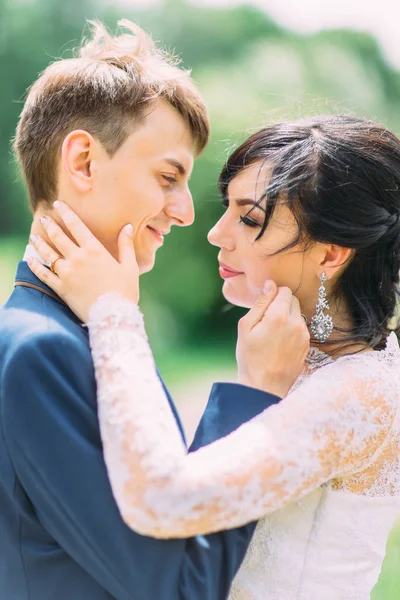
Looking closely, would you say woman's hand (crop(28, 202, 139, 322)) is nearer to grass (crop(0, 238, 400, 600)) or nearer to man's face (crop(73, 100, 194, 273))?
man's face (crop(73, 100, 194, 273))

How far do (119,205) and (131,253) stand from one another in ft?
0.48

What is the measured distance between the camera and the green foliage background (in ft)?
25.5

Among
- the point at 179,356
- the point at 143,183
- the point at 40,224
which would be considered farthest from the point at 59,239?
the point at 179,356

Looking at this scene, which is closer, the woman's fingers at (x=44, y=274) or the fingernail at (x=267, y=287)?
the woman's fingers at (x=44, y=274)

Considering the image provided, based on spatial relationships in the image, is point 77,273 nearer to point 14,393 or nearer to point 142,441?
point 14,393

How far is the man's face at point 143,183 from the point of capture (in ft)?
6.77

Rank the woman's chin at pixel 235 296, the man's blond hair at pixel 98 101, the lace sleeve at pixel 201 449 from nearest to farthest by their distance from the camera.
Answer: the lace sleeve at pixel 201 449 < the man's blond hair at pixel 98 101 < the woman's chin at pixel 235 296

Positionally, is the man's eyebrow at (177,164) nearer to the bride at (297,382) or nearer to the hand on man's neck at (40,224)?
the bride at (297,382)

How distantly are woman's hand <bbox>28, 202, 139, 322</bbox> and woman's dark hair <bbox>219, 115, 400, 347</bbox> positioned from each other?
1.63 feet

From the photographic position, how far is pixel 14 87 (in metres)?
8.05

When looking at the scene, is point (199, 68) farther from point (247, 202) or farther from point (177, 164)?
point (177, 164)

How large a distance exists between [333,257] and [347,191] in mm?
200

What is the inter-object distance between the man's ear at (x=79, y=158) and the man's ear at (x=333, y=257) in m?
0.72

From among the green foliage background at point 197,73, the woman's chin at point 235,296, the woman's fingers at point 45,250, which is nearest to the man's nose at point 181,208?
the woman's chin at point 235,296
